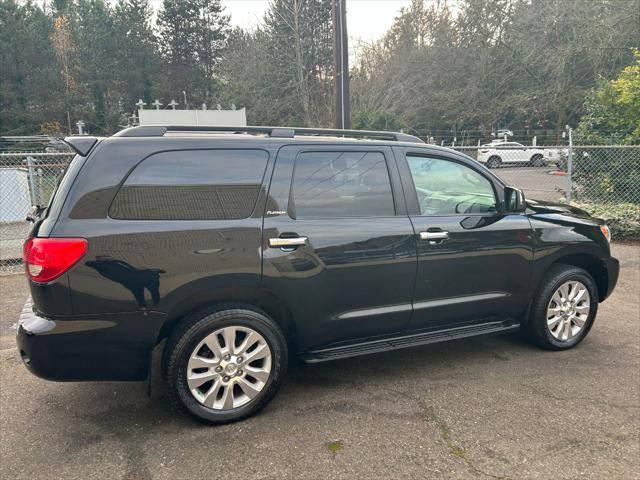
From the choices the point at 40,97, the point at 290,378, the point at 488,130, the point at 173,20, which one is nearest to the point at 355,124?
the point at 488,130

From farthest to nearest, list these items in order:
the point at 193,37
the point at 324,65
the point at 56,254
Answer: the point at 193,37
the point at 324,65
the point at 56,254

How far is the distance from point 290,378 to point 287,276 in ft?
3.45

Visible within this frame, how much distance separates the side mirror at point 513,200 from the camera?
12.6 ft

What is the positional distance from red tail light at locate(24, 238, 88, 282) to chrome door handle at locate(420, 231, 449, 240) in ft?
7.07

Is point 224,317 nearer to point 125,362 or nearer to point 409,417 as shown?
point 125,362

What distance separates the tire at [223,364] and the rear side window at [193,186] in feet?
2.04

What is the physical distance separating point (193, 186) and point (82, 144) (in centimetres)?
66

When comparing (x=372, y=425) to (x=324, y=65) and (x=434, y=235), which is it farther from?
(x=324, y=65)

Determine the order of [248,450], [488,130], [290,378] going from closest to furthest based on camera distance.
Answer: [248,450]
[290,378]
[488,130]

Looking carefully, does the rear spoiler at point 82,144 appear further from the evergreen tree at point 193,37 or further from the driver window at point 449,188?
the evergreen tree at point 193,37

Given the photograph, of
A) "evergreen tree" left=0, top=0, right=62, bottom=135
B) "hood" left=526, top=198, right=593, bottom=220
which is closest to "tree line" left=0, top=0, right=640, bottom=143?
"evergreen tree" left=0, top=0, right=62, bottom=135

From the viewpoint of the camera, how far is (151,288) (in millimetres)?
2764

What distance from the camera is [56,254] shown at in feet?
8.61

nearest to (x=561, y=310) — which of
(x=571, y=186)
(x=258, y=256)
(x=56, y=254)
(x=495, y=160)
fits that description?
(x=258, y=256)
